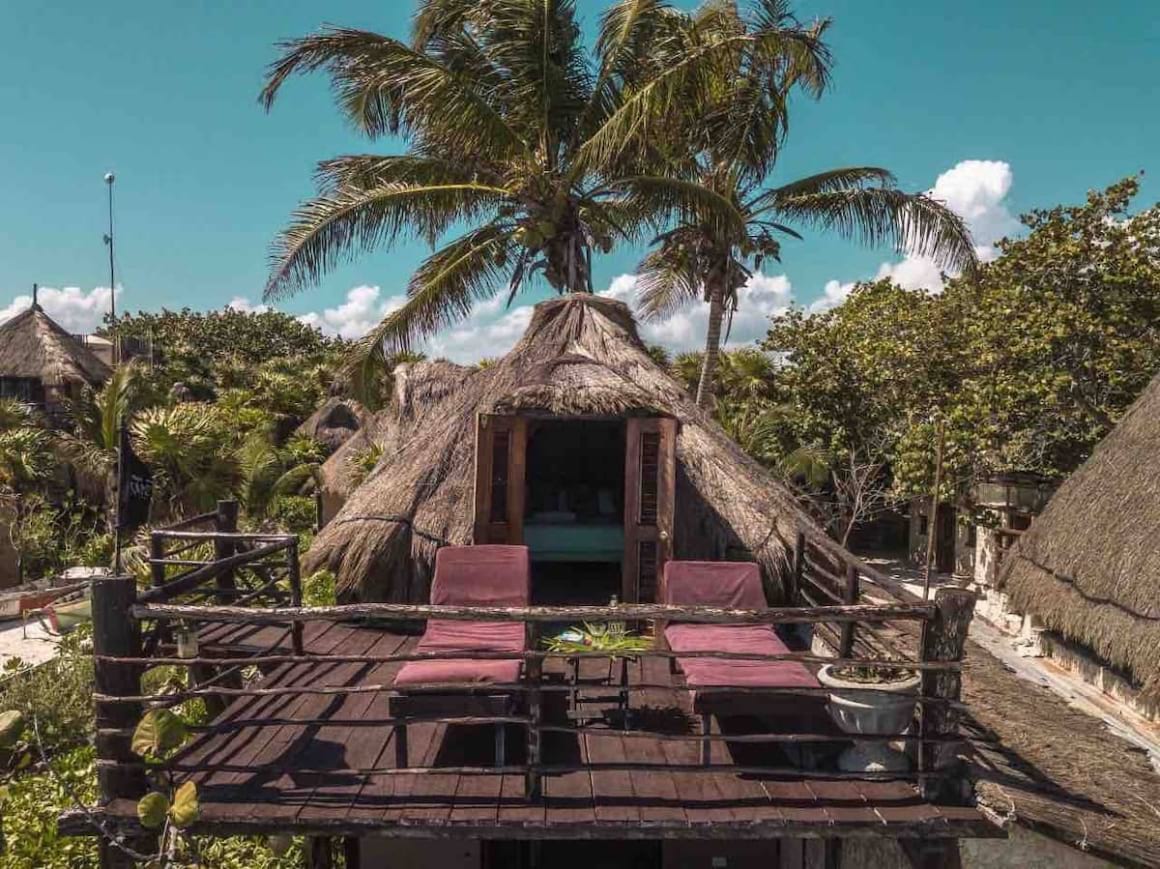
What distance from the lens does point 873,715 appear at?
4.27 m

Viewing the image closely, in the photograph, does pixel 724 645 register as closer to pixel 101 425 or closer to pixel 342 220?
pixel 342 220

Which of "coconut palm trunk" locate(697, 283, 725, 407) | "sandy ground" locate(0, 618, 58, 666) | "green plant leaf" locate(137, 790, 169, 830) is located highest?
"coconut palm trunk" locate(697, 283, 725, 407)

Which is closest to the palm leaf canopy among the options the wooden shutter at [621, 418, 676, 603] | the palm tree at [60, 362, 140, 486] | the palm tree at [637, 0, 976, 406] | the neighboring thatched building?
the palm tree at [637, 0, 976, 406]

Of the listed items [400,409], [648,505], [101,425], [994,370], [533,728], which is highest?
[994,370]

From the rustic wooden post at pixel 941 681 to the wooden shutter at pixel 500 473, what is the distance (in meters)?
3.64

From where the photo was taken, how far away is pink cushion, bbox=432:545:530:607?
241 inches

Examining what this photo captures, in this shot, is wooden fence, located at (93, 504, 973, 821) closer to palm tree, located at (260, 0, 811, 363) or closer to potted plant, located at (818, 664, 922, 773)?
potted plant, located at (818, 664, 922, 773)

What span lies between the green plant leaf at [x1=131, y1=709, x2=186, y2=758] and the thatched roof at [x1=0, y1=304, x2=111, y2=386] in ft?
71.5

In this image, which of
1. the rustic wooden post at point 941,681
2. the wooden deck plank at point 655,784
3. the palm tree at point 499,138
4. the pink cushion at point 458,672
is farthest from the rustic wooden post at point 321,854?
the palm tree at point 499,138

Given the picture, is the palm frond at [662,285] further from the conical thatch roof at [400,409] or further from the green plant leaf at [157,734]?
the green plant leaf at [157,734]

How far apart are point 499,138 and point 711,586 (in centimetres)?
659

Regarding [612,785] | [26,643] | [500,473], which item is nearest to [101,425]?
[26,643]

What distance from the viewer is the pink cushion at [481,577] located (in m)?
6.12

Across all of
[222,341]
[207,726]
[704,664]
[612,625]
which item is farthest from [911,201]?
[222,341]
